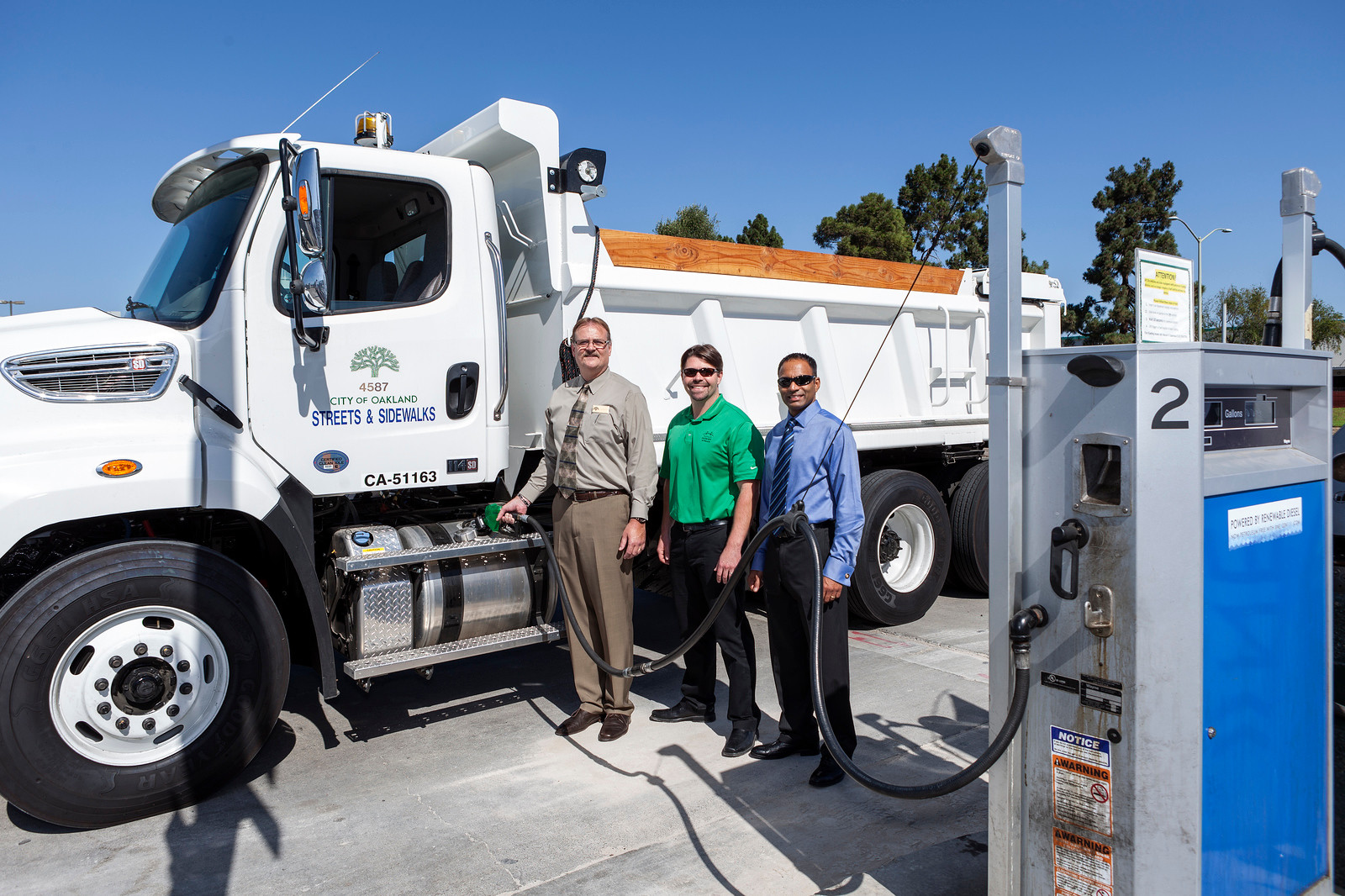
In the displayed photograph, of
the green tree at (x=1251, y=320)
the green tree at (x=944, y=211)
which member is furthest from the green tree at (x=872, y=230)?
the green tree at (x=1251, y=320)

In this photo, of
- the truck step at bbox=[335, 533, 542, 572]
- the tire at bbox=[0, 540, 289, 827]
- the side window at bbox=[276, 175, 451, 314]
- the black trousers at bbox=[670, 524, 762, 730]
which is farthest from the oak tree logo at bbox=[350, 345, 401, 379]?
the black trousers at bbox=[670, 524, 762, 730]

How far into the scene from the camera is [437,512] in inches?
191

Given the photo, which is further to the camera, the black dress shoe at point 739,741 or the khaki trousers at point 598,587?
the khaki trousers at point 598,587

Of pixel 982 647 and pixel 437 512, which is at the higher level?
pixel 437 512

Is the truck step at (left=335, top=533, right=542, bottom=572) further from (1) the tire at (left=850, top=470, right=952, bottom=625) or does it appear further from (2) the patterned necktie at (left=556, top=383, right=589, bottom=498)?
(1) the tire at (left=850, top=470, right=952, bottom=625)

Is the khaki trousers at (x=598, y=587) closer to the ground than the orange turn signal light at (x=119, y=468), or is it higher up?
closer to the ground

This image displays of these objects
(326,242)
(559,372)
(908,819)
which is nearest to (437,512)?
(559,372)

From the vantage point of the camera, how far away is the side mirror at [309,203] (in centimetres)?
367

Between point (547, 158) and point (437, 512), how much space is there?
6.40 ft

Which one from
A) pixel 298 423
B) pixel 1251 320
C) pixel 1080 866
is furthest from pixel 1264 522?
pixel 1251 320

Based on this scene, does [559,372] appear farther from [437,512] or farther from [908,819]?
[908,819]

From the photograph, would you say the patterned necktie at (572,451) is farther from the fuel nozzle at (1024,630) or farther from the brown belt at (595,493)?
the fuel nozzle at (1024,630)

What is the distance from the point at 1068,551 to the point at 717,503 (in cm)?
217

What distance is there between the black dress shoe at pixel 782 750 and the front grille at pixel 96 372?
9.86ft
